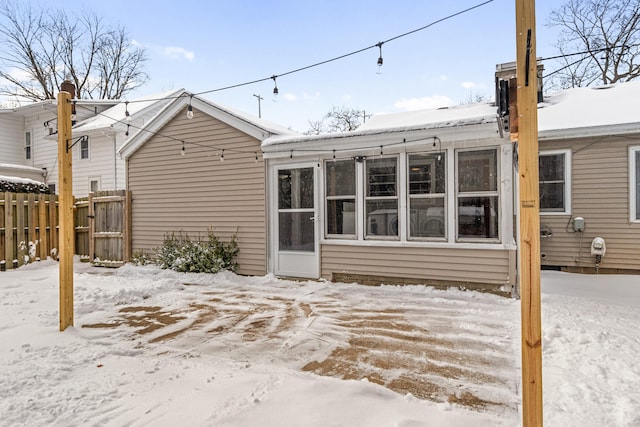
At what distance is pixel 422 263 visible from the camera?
5922 mm

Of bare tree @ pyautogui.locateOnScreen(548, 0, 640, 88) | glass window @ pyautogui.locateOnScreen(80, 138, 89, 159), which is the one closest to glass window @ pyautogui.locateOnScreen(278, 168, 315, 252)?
glass window @ pyautogui.locateOnScreen(80, 138, 89, 159)

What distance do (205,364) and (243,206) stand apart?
4.41 meters

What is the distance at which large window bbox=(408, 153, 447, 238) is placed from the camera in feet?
19.2

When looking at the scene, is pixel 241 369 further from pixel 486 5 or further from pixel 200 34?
pixel 200 34

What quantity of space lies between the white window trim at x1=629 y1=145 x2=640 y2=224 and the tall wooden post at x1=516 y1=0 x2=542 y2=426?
704 cm

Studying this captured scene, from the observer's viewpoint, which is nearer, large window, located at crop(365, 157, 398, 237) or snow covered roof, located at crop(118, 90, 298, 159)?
large window, located at crop(365, 157, 398, 237)

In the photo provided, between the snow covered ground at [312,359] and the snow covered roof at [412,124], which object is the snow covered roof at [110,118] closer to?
the snow covered roof at [412,124]

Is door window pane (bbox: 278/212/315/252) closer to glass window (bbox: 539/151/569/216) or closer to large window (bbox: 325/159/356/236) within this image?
large window (bbox: 325/159/356/236)

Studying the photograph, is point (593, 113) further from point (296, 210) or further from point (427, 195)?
point (296, 210)

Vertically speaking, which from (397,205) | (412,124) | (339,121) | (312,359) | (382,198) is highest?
(339,121)

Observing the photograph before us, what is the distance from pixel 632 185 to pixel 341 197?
554cm

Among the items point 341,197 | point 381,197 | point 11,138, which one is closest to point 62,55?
point 11,138

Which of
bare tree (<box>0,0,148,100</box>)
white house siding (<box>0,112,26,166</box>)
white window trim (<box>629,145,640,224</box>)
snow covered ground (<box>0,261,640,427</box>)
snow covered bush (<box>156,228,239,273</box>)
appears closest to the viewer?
snow covered ground (<box>0,261,640,427</box>)

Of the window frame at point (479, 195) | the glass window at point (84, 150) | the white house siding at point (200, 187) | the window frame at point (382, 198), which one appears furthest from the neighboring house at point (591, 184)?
the glass window at point (84, 150)
